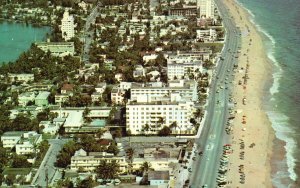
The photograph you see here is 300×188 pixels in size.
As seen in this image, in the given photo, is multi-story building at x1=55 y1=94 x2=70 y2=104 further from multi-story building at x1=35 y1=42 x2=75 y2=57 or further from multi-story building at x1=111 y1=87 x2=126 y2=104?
multi-story building at x1=35 y1=42 x2=75 y2=57

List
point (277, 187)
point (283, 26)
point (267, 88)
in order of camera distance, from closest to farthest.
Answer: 1. point (277, 187)
2. point (267, 88)
3. point (283, 26)

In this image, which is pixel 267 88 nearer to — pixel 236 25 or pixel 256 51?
pixel 256 51

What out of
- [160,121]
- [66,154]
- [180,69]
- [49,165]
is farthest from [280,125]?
[49,165]

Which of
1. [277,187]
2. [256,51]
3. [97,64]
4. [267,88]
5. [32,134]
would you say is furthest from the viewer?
[256,51]

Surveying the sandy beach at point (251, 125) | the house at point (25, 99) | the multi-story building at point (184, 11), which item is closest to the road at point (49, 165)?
the house at point (25, 99)

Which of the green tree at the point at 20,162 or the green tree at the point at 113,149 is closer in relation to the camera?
the green tree at the point at 20,162

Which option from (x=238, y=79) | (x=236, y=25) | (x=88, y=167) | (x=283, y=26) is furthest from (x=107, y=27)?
(x=88, y=167)

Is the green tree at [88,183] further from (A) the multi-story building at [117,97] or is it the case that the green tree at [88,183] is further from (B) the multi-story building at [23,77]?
(B) the multi-story building at [23,77]
